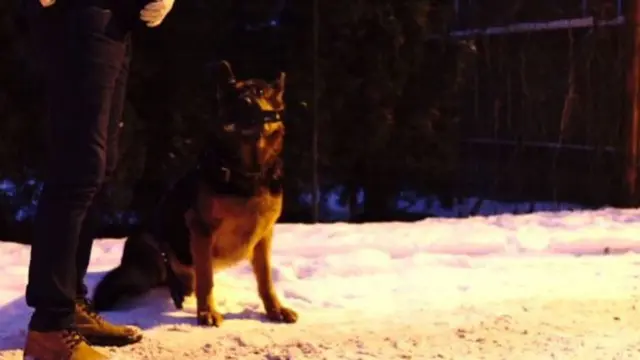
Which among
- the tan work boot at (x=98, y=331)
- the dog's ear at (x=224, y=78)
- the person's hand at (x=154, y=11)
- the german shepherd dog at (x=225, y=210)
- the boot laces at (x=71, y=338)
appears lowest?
the tan work boot at (x=98, y=331)

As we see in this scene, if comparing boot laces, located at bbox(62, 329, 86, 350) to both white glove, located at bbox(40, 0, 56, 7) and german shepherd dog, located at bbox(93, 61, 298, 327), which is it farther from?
white glove, located at bbox(40, 0, 56, 7)

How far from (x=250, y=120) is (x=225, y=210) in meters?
0.38

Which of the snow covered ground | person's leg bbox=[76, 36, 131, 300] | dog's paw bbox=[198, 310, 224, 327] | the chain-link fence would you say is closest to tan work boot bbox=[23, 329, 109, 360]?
the snow covered ground

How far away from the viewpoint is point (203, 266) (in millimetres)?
3604

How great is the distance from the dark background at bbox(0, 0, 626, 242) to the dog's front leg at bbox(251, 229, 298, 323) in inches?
90.4

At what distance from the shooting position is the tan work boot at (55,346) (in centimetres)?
284

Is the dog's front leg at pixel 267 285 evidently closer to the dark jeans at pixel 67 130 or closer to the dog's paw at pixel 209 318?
the dog's paw at pixel 209 318

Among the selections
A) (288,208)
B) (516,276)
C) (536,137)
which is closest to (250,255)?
(516,276)

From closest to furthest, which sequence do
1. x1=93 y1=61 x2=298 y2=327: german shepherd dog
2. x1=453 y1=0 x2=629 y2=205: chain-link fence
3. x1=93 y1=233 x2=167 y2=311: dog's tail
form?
x1=93 y1=61 x2=298 y2=327: german shepherd dog
x1=93 y1=233 x2=167 y2=311: dog's tail
x1=453 y1=0 x2=629 y2=205: chain-link fence

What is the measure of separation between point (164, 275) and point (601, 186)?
4213 millimetres

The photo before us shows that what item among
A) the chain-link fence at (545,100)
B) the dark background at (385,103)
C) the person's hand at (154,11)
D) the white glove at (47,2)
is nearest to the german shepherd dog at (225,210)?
the person's hand at (154,11)

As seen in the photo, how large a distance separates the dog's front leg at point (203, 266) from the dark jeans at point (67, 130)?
738mm

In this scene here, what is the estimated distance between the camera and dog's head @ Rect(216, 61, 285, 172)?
350cm

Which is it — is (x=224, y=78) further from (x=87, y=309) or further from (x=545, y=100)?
(x=545, y=100)
